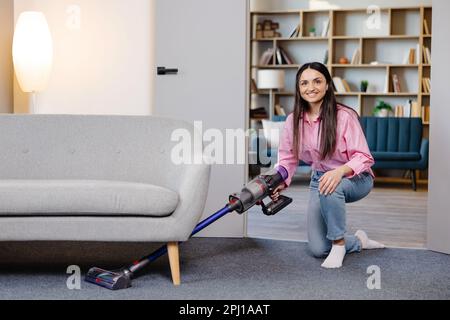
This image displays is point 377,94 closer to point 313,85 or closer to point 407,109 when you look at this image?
point 407,109

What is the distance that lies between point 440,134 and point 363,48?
5.15 m

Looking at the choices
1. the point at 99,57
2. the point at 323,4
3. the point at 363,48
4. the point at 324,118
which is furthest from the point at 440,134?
the point at 323,4

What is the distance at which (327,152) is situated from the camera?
3227 millimetres

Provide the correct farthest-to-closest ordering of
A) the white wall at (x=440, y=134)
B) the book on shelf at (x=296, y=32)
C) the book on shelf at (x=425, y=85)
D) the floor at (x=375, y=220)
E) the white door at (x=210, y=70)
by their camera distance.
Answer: the book on shelf at (x=296, y=32) < the book on shelf at (x=425, y=85) < the floor at (x=375, y=220) < the white door at (x=210, y=70) < the white wall at (x=440, y=134)

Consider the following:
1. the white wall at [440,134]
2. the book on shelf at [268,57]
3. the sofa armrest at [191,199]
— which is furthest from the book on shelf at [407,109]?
the sofa armrest at [191,199]

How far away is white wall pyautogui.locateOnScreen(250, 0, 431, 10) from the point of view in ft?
27.5

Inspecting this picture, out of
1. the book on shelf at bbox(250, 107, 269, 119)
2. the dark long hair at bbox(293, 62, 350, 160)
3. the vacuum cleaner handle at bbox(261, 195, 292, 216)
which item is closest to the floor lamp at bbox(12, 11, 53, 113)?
the dark long hair at bbox(293, 62, 350, 160)

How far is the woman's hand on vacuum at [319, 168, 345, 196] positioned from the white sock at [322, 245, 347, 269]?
11.0 inches

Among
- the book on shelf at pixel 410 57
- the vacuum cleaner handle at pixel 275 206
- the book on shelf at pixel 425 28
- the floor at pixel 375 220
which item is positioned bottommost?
the floor at pixel 375 220

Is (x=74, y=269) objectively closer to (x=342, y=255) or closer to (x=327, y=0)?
(x=342, y=255)

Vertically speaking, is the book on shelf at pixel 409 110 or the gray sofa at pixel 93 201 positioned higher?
the book on shelf at pixel 409 110

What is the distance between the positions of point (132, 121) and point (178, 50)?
32.3 inches

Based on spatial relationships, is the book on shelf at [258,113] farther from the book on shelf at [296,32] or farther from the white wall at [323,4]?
the white wall at [323,4]

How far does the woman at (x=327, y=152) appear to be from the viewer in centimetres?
317
